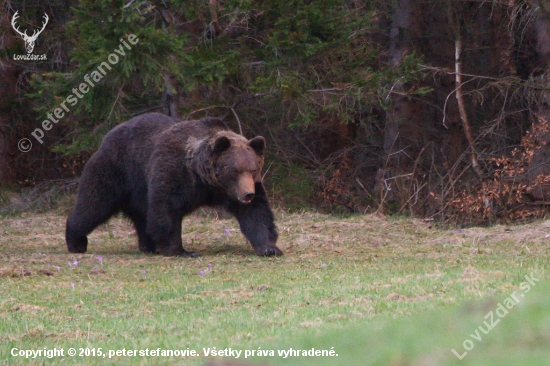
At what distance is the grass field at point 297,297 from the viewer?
509cm

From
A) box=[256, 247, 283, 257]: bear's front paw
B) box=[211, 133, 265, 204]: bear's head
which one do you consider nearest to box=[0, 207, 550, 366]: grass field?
box=[256, 247, 283, 257]: bear's front paw

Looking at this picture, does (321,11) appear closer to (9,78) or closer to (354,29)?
(354,29)

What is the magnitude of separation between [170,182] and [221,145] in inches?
37.7

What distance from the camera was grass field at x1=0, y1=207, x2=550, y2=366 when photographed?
509cm

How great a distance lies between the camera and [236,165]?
11859 mm

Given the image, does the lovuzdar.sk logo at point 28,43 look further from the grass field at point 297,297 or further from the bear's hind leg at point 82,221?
the bear's hind leg at point 82,221

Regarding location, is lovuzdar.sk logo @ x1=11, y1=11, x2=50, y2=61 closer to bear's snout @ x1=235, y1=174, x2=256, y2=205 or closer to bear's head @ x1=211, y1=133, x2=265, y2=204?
bear's head @ x1=211, y1=133, x2=265, y2=204

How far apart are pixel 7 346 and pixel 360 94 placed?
11.8 m

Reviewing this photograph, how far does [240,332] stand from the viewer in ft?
22.1

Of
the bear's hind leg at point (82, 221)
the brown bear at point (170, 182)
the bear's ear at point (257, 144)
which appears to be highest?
the bear's ear at point (257, 144)

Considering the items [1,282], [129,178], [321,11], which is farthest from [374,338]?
[321,11]

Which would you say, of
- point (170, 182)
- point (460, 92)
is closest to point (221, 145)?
point (170, 182)

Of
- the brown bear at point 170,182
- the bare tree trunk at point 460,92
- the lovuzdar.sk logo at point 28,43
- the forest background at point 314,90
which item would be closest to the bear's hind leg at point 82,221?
the brown bear at point 170,182

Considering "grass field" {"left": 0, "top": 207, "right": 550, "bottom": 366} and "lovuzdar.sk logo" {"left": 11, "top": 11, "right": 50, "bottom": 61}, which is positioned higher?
"lovuzdar.sk logo" {"left": 11, "top": 11, "right": 50, "bottom": 61}
